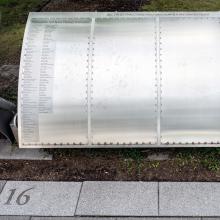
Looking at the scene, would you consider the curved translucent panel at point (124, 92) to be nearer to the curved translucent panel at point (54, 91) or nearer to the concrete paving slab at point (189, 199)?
the curved translucent panel at point (54, 91)

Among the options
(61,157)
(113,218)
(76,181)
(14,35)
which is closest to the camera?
(113,218)

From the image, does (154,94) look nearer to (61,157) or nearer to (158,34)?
(158,34)

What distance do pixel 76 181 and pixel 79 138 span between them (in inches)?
28.3

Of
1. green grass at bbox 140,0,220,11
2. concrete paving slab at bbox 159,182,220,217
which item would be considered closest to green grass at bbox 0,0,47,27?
green grass at bbox 140,0,220,11


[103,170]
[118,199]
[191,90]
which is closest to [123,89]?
[191,90]

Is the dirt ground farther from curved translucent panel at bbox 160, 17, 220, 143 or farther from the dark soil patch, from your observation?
curved translucent panel at bbox 160, 17, 220, 143

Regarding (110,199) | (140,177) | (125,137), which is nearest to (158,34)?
(125,137)

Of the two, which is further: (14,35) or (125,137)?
(14,35)

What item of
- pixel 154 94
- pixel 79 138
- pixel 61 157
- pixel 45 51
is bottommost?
pixel 61 157

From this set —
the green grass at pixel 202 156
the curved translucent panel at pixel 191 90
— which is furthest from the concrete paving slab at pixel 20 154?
the green grass at pixel 202 156

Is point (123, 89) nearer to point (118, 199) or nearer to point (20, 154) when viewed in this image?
point (118, 199)

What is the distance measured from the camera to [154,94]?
7508 millimetres

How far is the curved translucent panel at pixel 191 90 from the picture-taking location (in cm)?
748

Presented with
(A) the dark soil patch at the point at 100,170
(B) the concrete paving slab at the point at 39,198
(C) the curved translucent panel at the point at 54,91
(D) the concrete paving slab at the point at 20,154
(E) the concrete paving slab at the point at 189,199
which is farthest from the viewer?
(D) the concrete paving slab at the point at 20,154
